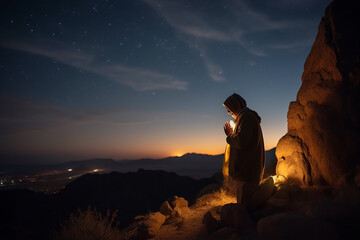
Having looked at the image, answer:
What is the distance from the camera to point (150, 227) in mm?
4992

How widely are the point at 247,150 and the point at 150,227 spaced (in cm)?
321

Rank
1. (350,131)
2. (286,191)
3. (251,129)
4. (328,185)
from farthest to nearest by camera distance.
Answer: (251,129) → (286,191) → (328,185) → (350,131)

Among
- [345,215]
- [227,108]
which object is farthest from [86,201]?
[345,215]

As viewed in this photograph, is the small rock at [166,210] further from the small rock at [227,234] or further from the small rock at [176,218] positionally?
the small rock at [227,234]

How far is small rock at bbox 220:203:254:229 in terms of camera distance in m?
3.63

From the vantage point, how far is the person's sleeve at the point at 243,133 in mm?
4734

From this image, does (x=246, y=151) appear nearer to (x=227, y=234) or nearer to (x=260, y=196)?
(x=260, y=196)

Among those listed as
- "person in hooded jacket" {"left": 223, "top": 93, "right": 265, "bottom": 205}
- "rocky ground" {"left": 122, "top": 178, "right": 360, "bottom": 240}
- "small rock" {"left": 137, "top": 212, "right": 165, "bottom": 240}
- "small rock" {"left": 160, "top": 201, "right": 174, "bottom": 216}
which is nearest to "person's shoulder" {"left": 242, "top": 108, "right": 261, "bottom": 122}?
"person in hooded jacket" {"left": 223, "top": 93, "right": 265, "bottom": 205}

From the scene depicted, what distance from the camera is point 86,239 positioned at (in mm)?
4949

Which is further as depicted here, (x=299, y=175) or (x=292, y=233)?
(x=299, y=175)

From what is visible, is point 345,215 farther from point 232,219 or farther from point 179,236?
point 179,236

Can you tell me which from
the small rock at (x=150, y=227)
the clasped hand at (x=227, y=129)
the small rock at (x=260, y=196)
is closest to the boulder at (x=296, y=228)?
the small rock at (x=260, y=196)

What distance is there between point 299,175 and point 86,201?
4060 cm

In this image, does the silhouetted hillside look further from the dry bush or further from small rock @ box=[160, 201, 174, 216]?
the dry bush
